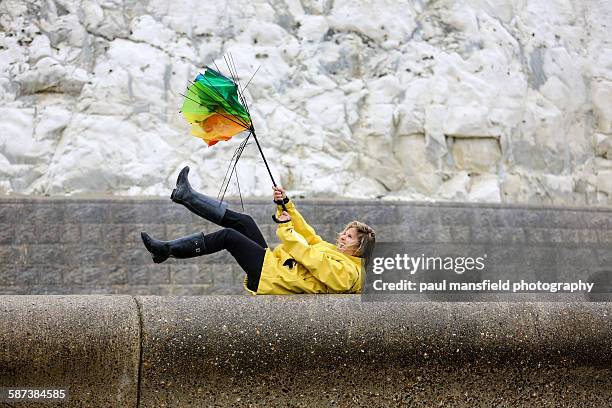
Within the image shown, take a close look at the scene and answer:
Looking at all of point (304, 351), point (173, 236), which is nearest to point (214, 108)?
point (304, 351)

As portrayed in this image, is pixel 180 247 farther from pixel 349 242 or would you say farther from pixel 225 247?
pixel 349 242

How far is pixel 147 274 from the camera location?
8945 millimetres

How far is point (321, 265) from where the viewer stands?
4445 mm

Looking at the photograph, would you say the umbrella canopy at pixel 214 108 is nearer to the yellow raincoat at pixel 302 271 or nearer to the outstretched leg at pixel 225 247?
the outstretched leg at pixel 225 247

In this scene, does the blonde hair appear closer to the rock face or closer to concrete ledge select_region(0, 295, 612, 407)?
concrete ledge select_region(0, 295, 612, 407)

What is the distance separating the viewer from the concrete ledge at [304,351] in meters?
3.33

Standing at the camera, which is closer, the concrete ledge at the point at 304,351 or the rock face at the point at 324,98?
the concrete ledge at the point at 304,351

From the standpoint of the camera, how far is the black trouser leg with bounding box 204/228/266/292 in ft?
15.2

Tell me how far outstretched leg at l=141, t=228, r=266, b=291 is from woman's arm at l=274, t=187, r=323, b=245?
19 cm

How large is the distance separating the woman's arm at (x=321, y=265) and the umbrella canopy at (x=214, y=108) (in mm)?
674

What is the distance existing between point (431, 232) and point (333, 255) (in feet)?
16.0

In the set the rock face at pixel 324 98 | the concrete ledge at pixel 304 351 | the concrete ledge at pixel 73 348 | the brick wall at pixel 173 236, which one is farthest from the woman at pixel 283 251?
the rock face at pixel 324 98

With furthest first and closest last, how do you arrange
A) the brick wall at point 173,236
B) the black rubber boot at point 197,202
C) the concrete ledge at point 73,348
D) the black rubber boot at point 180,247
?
the brick wall at point 173,236 < the black rubber boot at point 197,202 < the black rubber boot at point 180,247 < the concrete ledge at point 73,348

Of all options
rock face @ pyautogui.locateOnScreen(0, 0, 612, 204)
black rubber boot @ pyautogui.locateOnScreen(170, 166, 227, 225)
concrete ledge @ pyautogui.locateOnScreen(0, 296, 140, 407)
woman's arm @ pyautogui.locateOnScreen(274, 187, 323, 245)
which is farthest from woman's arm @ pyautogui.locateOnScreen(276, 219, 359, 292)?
rock face @ pyautogui.locateOnScreen(0, 0, 612, 204)
